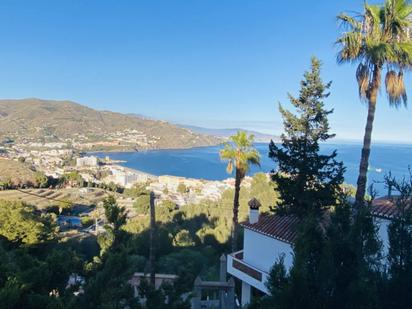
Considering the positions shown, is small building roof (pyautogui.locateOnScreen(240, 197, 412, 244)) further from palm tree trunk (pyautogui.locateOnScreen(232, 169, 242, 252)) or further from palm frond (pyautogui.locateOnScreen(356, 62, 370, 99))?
palm frond (pyautogui.locateOnScreen(356, 62, 370, 99))

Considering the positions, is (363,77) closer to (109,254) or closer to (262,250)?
(262,250)

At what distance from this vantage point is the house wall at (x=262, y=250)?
11.3 meters

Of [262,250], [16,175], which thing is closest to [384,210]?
[262,250]

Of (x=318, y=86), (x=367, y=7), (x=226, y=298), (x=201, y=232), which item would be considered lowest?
(x=201, y=232)

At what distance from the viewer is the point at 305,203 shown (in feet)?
36.8

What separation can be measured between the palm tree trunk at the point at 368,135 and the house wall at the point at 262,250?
3.29 meters

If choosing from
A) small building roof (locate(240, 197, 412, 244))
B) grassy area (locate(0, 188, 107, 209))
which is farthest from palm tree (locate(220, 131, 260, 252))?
grassy area (locate(0, 188, 107, 209))

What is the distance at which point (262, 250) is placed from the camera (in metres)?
12.2

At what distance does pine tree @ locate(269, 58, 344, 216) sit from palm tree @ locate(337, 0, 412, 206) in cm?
216

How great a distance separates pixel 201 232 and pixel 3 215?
11919 millimetres

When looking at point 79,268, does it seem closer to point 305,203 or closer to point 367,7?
point 305,203

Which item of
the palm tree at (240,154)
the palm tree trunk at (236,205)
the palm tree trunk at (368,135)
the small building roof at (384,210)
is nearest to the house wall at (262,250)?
the palm tree trunk at (236,205)

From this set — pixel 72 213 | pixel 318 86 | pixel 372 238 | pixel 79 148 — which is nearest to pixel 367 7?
pixel 318 86

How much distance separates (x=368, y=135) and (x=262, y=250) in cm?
546
